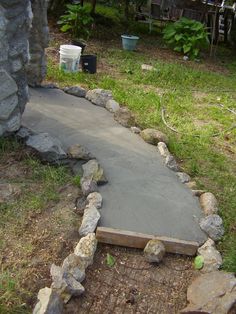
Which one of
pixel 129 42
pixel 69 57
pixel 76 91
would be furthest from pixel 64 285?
pixel 129 42

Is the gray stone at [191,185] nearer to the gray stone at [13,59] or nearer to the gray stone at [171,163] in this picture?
the gray stone at [171,163]

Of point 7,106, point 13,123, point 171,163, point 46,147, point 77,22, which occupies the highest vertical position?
point 7,106

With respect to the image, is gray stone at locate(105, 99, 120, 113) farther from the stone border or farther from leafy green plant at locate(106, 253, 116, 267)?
leafy green plant at locate(106, 253, 116, 267)

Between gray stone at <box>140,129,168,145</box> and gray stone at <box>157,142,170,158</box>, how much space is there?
0.25 feet

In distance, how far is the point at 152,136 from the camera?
4684 mm

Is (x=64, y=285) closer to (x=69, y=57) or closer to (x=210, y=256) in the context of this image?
(x=210, y=256)

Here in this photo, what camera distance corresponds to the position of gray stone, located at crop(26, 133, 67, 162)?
3.90 metres

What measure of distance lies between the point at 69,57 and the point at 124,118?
202 centimetres

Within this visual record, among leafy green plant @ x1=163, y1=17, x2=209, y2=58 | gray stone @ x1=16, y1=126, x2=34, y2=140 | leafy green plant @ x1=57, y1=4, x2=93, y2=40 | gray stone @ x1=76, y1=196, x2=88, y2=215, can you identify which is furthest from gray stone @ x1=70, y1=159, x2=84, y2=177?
leafy green plant @ x1=163, y1=17, x2=209, y2=58

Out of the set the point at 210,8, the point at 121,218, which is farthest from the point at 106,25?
the point at 121,218

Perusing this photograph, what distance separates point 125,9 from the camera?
35.1 ft

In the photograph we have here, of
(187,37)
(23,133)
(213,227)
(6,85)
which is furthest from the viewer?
(187,37)

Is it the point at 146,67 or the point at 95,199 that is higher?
the point at 95,199

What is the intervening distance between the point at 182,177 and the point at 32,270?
69.7 inches
